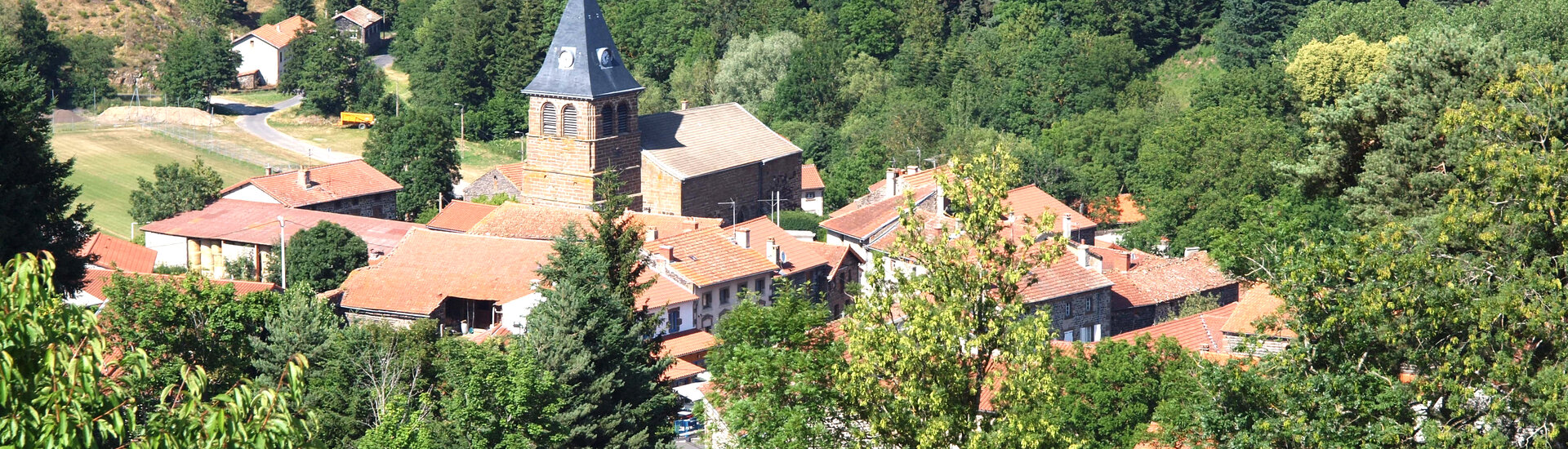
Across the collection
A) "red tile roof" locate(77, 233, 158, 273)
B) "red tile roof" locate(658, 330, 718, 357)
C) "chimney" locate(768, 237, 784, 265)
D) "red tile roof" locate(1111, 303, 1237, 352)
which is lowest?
"red tile roof" locate(658, 330, 718, 357)

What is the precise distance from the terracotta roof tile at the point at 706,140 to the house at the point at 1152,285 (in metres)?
16.5

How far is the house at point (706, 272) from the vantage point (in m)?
48.2

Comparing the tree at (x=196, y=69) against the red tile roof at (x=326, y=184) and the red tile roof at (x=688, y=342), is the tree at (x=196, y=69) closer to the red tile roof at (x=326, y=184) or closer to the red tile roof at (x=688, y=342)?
the red tile roof at (x=326, y=184)

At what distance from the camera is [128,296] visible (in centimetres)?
2908

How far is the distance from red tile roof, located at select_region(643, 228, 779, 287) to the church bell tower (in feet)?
34.3

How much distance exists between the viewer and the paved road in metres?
88.7

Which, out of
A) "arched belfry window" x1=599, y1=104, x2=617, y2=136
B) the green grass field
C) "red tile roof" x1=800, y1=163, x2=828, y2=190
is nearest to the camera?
"arched belfry window" x1=599, y1=104, x2=617, y2=136

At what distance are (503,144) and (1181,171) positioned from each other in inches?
1515

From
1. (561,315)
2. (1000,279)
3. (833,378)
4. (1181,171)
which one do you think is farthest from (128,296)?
(1181,171)

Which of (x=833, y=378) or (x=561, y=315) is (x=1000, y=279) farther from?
(x=561, y=315)

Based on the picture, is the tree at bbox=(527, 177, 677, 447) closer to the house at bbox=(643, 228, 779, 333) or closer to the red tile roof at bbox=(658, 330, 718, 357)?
the red tile roof at bbox=(658, 330, 718, 357)

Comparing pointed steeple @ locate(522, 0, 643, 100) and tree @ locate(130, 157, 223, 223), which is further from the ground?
pointed steeple @ locate(522, 0, 643, 100)

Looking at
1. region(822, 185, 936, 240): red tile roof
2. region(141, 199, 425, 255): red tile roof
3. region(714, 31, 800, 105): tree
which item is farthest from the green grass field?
region(822, 185, 936, 240): red tile roof

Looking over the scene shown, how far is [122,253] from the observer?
56719 millimetres
